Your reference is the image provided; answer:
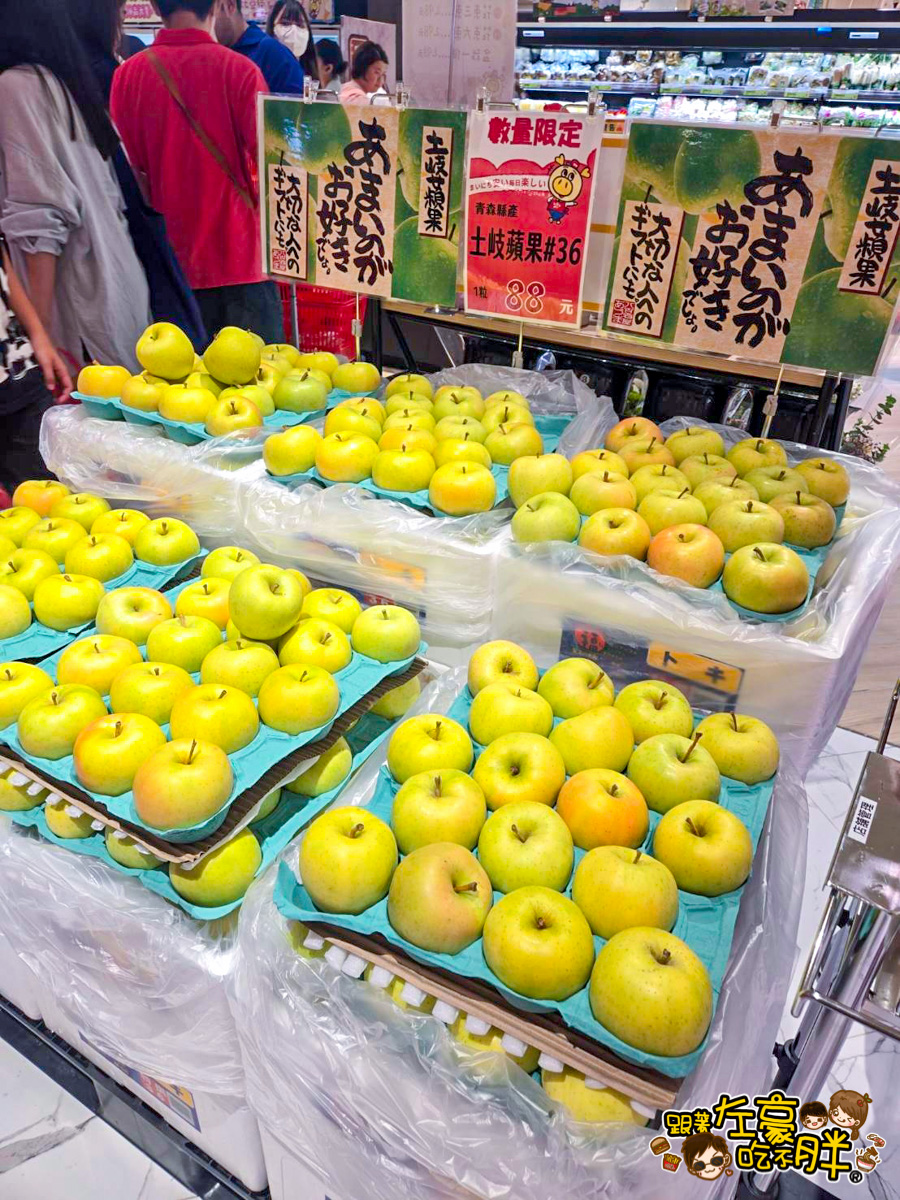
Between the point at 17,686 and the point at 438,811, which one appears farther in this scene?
the point at 17,686

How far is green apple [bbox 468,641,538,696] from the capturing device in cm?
138

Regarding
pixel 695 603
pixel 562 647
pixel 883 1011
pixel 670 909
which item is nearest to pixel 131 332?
pixel 562 647

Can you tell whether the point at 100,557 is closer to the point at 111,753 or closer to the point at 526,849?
the point at 111,753

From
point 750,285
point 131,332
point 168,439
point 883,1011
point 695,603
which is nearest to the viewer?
point 883,1011

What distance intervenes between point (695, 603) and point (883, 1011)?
→ 2.71 ft

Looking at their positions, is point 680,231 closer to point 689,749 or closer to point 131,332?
point 689,749

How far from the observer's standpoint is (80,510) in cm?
191

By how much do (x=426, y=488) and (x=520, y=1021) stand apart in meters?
1.24

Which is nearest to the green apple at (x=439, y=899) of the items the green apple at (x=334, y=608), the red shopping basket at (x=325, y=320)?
the green apple at (x=334, y=608)

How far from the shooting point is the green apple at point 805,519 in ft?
5.50

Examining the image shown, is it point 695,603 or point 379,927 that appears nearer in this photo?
point 379,927

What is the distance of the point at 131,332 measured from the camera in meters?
3.32

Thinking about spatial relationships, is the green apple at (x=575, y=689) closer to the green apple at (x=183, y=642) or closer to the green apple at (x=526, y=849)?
the green apple at (x=526, y=849)

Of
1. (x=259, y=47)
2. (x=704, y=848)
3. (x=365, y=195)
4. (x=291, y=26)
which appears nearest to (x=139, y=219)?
(x=259, y=47)
